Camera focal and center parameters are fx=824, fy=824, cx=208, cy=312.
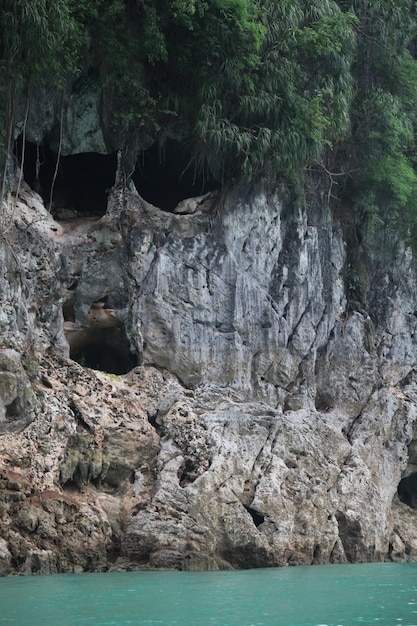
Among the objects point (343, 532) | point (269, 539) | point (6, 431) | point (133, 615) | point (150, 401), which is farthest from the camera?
point (343, 532)

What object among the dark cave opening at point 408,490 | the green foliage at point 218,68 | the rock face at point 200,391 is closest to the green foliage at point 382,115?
the green foliage at point 218,68

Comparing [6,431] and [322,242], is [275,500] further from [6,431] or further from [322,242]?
[322,242]

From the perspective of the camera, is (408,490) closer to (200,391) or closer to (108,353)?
(200,391)

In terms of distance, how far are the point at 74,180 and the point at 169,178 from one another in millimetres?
2249

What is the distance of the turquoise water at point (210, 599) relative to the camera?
744 cm

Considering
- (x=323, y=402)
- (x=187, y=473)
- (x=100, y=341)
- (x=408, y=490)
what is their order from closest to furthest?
(x=187, y=473), (x=100, y=341), (x=323, y=402), (x=408, y=490)

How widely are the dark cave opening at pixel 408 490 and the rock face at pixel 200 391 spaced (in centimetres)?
91

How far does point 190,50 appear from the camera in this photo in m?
16.0

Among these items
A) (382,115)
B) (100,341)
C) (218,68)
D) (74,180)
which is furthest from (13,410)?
(382,115)

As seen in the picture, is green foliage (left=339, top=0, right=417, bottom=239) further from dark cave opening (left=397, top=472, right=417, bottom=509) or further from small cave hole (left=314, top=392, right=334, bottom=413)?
dark cave opening (left=397, top=472, right=417, bottom=509)

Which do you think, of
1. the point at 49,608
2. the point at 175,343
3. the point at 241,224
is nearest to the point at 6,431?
the point at 175,343

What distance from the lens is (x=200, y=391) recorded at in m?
16.7

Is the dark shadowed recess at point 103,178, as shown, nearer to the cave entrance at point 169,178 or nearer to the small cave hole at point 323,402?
the cave entrance at point 169,178

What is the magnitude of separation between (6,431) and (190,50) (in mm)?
8070
